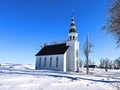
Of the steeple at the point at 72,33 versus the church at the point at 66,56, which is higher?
the steeple at the point at 72,33

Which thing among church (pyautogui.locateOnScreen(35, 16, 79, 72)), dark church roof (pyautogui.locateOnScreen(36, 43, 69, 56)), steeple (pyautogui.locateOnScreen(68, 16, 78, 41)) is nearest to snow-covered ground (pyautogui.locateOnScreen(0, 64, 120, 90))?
church (pyautogui.locateOnScreen(35, 16, 79, 72))

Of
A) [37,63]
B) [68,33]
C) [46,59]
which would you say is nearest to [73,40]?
[68,33]

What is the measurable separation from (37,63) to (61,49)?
1070 centimetres

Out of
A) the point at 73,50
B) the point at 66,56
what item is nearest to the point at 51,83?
the point at 66,56

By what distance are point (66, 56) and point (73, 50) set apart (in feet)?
8.65

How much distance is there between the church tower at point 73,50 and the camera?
1778 inches

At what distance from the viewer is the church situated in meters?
44.7

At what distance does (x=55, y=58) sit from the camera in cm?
4662

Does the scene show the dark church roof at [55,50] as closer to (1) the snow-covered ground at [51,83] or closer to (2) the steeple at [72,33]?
(2) the steeple at [72,33]

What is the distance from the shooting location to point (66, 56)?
45.3 metres

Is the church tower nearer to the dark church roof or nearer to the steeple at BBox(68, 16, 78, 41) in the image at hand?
the steeple at BBox(68, 16, 78, 41)

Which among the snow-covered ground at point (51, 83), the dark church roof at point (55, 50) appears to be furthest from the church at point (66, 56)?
the snow-covered ground at point (51, 83)

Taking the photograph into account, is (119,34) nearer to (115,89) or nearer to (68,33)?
(115,89)

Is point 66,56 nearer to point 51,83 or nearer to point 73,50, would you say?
point 73,50
